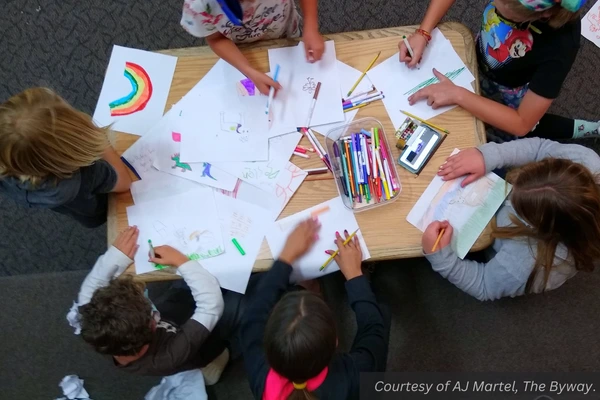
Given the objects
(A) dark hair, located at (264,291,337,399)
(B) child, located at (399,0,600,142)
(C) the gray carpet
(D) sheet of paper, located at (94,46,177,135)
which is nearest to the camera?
(A) dark hair, located at (264,291,337,399)

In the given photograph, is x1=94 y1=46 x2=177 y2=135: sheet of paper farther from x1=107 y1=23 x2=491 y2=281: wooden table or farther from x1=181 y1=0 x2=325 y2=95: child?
x1=181 y1=0 x2=325 y2=95: child

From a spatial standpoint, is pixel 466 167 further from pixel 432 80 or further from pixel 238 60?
pixel 238 60

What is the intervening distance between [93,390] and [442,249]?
4.32 feet

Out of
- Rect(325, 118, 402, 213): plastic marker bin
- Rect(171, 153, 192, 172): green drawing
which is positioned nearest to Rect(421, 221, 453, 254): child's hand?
Rect(325, 118, 402, 213): plastic marker bin

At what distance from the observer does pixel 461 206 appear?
112 cm

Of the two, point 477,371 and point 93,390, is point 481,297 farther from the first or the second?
point 93,390

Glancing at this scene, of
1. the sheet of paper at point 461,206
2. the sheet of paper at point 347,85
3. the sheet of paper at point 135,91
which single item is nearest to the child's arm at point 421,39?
the sheet of paper at point 347,85

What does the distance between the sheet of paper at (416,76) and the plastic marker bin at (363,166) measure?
0.23 feet

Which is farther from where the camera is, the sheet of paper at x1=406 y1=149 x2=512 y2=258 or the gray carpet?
the gray carpet

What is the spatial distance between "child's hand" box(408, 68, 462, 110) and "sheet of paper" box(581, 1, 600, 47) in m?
0.97

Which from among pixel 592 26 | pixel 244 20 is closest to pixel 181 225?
pixel 244 20

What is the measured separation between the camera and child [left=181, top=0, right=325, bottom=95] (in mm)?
1088

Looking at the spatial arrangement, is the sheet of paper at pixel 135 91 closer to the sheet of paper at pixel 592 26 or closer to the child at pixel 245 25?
the child at pixel 245 25

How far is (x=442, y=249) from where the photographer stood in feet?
3.62
